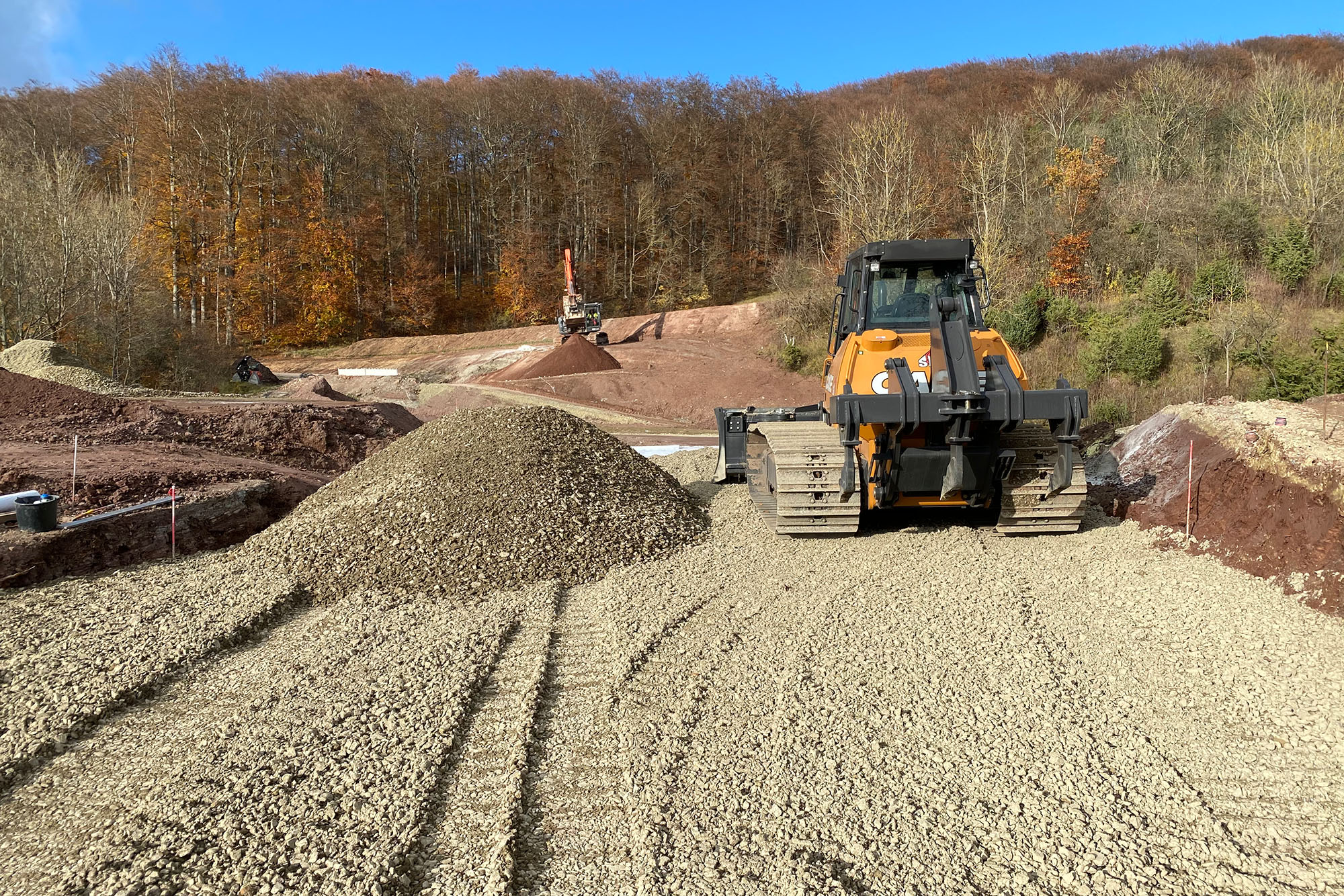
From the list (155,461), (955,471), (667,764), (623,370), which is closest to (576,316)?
(623,370)

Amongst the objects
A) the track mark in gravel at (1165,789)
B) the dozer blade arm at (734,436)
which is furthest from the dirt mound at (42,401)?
the track mark in gravel at (1165,789)

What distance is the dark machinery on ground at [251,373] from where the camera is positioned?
2930 cm

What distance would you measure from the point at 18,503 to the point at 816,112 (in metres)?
60.6

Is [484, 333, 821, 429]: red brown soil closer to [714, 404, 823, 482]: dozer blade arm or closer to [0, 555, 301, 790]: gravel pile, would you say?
[714, 404, 823, 482]: dozer blade arm

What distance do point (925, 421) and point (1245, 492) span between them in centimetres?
362

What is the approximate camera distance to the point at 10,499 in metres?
7.52

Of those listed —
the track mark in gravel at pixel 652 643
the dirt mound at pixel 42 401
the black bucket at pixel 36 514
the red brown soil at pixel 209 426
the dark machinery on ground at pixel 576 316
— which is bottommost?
the track mark in gravel at pixel 652 643

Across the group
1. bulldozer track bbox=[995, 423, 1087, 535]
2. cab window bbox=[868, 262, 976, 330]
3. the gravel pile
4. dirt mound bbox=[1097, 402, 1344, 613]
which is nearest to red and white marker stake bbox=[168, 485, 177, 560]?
the gravel pile

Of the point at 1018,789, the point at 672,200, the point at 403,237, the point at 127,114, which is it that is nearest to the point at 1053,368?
the point at 1018,789

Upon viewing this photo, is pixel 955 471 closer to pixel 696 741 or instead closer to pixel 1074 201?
pixel 696 741

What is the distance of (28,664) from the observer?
5340mm

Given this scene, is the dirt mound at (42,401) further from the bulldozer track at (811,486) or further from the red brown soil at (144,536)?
the bulldozer track at (811,486)

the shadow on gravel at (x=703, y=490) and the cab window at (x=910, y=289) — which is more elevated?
the cab window at (x=910, y=289)

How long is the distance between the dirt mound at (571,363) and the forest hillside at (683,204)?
7048mm
